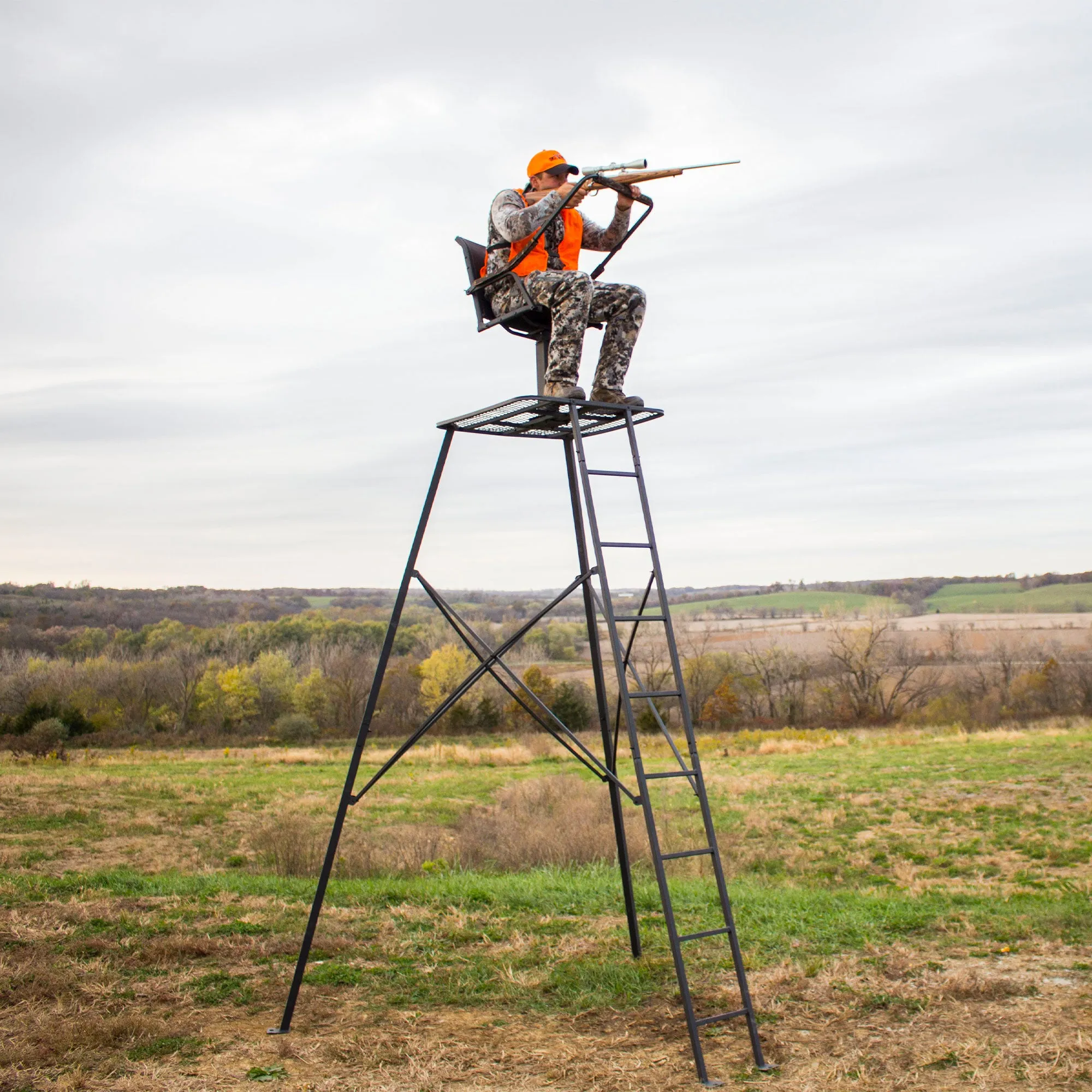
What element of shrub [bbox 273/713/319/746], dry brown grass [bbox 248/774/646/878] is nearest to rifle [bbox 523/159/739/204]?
dry brown grass [bbox 248/774/646/878]

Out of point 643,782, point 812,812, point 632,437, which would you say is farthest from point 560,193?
point 812,812

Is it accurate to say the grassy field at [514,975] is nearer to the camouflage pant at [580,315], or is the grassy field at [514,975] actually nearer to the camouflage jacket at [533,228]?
the camouflage pant at [580,315]

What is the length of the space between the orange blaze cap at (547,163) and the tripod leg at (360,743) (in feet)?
5.64

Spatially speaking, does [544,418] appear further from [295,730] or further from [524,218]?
[295,730]

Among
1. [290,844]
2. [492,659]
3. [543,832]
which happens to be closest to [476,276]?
[492,659]

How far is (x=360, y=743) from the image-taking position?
5633mm

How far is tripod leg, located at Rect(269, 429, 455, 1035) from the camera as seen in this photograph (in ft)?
18.2

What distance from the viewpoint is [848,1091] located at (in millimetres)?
4559

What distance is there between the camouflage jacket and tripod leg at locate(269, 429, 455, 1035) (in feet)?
3.93

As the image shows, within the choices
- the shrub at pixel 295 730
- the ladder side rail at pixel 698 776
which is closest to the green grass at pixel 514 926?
the ladder side rail at pixel 698 776

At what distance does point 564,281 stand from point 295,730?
54016mm

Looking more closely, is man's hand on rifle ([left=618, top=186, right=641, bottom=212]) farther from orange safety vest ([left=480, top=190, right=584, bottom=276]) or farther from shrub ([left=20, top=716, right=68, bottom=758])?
shrub ([left=20, top=716, right=68, bottom=758])

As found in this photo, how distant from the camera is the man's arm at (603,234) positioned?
638 cm

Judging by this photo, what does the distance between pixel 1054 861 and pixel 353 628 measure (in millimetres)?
73188
